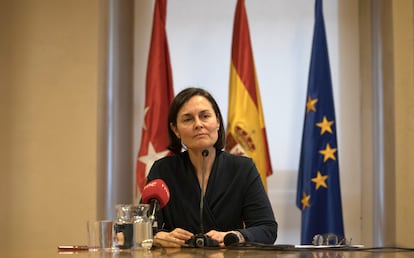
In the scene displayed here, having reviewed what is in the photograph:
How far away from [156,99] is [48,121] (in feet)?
2.27

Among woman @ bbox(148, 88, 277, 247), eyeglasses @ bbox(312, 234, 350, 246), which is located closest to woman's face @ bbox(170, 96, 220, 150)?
woman @ bbox(148, 88, 277, 247)

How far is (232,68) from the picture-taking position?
3904 mm

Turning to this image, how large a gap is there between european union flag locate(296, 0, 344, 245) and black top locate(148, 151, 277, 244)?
4.15 ft

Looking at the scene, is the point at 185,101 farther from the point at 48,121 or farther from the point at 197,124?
the point at 48,121

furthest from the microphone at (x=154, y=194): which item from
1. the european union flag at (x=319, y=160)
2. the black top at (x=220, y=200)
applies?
the european union flag at (x=319, y=160)

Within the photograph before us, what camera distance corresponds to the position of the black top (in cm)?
243

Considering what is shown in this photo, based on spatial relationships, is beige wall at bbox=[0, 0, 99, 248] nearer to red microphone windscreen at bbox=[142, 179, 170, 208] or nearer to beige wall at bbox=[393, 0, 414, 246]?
red microphone windscreen at bbox=[142, 179, 170, 208]

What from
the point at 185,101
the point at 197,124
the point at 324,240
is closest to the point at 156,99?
the point at 185,101

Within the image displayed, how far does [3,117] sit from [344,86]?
228 centimetres

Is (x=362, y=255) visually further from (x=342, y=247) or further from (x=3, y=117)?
(x=3, y=117)

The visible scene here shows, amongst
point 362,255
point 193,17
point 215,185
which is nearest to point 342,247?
point 362,255

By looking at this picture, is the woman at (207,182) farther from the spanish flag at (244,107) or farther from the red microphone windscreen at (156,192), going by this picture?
the spanish flag at (244,107)

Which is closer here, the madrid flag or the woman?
the woman

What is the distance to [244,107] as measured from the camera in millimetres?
3826
